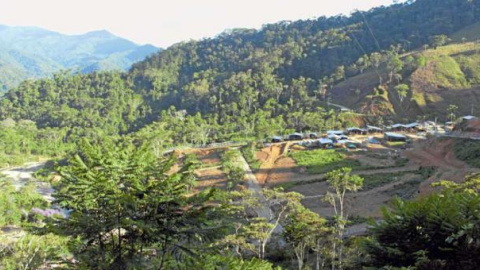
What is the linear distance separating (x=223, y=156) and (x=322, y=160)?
1157 centimetres

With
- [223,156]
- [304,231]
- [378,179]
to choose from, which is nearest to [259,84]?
[223,156]

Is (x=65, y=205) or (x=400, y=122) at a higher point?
(x=65, y=205)

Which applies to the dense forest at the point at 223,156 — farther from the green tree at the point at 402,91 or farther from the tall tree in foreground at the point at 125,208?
the green tree at the point at 402,91

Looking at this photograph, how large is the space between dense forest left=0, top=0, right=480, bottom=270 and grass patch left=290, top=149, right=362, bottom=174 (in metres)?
5.75

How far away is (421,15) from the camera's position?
106188mm

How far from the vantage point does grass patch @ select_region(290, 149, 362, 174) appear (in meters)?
41.2

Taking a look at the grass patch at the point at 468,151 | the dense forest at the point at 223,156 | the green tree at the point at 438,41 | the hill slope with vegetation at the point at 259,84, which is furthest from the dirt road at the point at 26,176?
the green tree at the point at 438,41

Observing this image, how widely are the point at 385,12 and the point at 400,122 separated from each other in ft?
233

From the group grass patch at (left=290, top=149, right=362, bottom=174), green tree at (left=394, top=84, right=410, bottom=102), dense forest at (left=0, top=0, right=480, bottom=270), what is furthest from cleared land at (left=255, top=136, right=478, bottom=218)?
green tree at (left=394, top=84, right=410, bottom=102)

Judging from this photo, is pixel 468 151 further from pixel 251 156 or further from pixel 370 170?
pixel 251 156

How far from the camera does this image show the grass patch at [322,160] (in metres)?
41.2

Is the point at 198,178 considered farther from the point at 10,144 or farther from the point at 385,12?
the point at 385,12

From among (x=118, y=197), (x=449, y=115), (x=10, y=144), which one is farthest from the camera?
(x=10, y=144)

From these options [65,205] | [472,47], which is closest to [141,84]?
[472,47]
